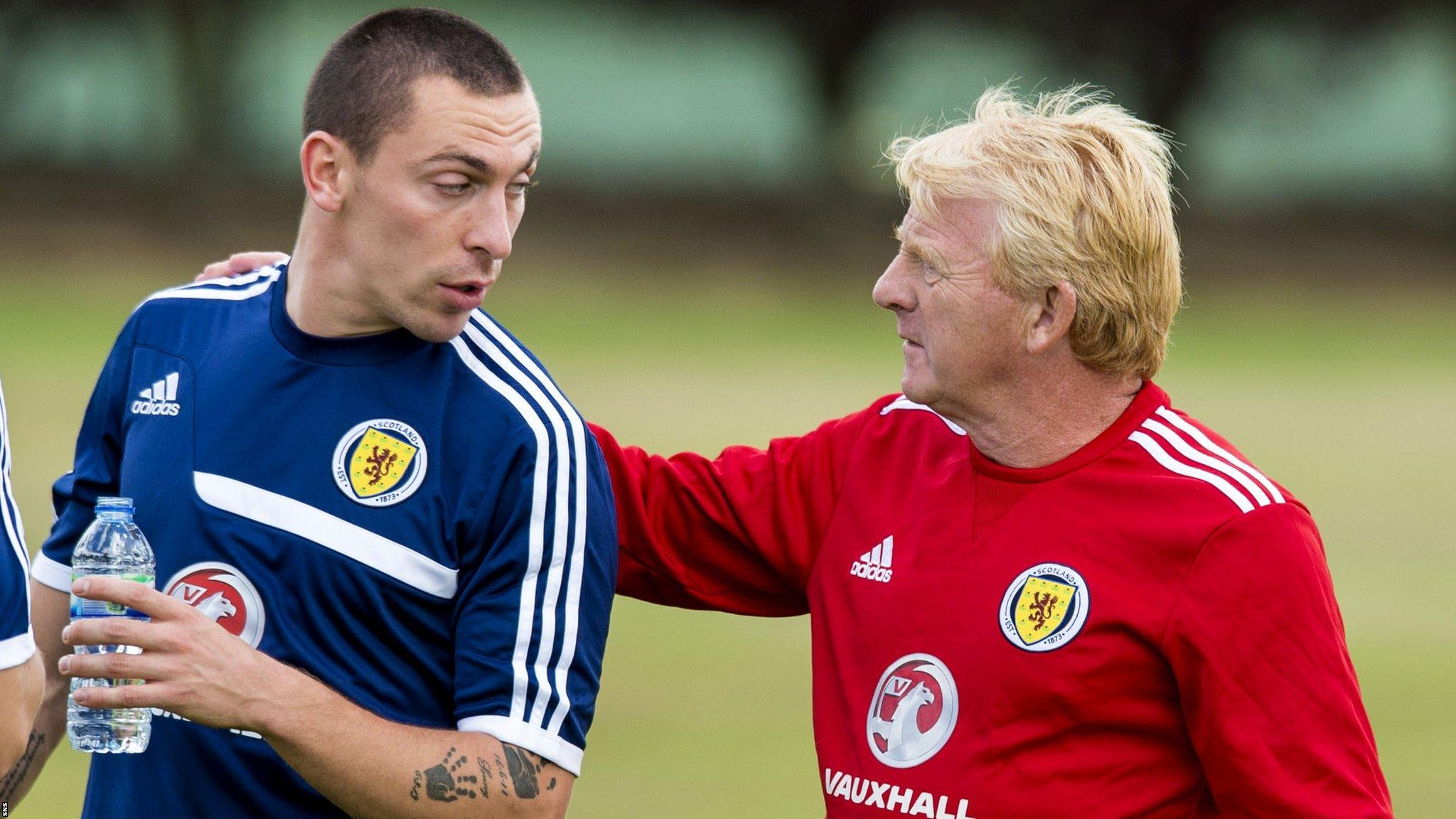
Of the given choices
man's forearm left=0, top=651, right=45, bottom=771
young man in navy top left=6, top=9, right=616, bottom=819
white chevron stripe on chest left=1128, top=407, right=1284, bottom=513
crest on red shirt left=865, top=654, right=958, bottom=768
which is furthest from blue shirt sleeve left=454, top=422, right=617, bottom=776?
white chevron stripe on chest left=1128, top=407, right=1284, bottom=513

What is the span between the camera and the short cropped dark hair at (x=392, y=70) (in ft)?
11.4

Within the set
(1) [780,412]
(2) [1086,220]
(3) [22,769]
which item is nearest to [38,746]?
(3) [22,769]

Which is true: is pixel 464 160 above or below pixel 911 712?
above

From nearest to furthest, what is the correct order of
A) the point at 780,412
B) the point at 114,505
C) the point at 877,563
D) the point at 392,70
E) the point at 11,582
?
the point at 11,582 < the point at 114,505 < the point at 392,70 < the point at 877,563 < the point at 780,412

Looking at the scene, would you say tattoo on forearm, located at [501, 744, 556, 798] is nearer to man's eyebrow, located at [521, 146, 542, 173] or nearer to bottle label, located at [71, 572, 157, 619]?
bottle label, located at [71, 572, 157, 619]

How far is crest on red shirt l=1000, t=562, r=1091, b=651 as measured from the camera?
11.6 ft

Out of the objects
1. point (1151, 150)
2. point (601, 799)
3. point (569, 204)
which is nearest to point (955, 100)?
point (569, 204)

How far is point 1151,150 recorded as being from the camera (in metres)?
3.82

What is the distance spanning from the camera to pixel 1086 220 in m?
3.68

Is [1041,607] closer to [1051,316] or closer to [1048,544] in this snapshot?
[1048,544]

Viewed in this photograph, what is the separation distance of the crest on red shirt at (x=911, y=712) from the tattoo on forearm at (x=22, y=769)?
1.75 meters

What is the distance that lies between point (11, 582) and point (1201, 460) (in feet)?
7.47

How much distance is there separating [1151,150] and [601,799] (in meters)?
4.57

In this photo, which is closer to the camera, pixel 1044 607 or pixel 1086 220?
pixel 1044 607
